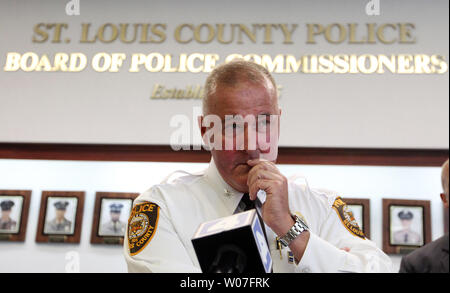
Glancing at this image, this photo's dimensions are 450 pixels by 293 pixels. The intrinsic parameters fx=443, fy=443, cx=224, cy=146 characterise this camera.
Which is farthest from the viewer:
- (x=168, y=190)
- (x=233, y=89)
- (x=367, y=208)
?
(x=367, y=208)

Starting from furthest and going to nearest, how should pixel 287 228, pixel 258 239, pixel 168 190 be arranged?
pixel 168 190
pixel 287 228
pixel 258 239

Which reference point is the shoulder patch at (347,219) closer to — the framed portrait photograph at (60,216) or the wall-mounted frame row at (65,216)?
the wall-mounted frame row at (65,216)

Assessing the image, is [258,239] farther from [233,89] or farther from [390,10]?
[390,10]

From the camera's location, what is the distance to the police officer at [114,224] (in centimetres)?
343

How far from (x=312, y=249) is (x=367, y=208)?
246 cm

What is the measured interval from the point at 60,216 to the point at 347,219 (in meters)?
2.75

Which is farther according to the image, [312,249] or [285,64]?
[285,64]

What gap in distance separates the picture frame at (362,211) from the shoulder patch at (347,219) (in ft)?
6.53

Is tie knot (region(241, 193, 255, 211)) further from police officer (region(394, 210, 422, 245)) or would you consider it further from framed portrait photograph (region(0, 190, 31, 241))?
framed portrait photograph (region(0, 190, 31, 241))

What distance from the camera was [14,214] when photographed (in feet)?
11.6

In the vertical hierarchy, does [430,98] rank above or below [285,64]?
below

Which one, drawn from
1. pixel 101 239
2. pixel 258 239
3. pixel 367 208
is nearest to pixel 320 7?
pixel 367 208

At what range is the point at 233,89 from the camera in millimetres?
1216
